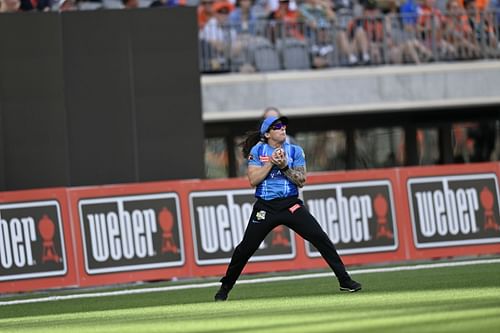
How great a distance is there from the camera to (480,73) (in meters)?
26.9

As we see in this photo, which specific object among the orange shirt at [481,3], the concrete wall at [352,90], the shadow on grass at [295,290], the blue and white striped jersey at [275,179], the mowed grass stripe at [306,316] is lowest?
the shadow on grass at [295,290]

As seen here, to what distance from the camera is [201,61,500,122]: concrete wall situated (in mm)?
25844

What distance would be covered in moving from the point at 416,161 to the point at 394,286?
49.2 feet

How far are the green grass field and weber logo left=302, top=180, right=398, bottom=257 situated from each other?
90.9 inches

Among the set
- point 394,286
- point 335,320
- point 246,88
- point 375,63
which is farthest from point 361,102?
point 335,320

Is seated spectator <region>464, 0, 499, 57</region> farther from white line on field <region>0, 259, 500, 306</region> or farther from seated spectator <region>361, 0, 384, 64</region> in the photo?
white line on field <region>0, 259, 500, 306</region>

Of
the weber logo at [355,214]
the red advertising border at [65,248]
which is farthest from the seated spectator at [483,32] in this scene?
the red advertising border at [65,248]

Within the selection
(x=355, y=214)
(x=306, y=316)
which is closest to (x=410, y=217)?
(x=355, y=214)

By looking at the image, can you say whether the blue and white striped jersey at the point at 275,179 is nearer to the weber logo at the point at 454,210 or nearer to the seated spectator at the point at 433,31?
the weber logo at the point at 454,210

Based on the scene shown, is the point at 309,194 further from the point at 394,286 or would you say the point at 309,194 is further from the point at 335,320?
the point at 335,320

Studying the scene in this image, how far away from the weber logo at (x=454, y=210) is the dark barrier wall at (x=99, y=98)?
136 inches

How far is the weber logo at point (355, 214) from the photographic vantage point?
65.6ft

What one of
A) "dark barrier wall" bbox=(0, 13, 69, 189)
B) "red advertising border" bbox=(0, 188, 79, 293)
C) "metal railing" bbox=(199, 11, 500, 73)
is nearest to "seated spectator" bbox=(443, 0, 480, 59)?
"metal railing" bbox=(199, 11, 500, 73)

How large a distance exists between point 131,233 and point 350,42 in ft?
29.3
